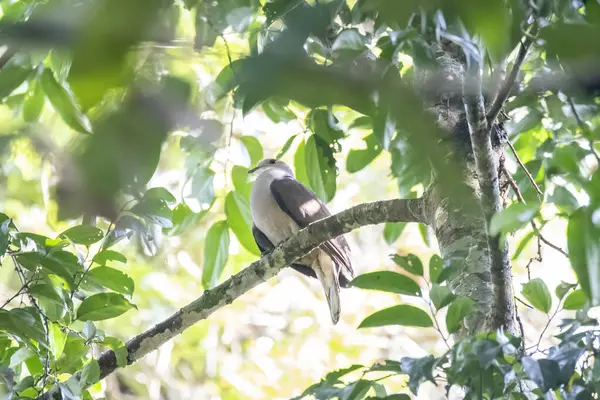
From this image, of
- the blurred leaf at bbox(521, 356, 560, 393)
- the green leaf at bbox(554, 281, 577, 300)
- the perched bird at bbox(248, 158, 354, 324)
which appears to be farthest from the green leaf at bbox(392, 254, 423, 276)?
the perched bird at bbox(248, 158, 354, 324)

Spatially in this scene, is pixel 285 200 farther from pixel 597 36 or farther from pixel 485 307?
pixel 597 36

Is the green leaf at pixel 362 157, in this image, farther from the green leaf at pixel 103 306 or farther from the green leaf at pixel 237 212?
the green leaf at pixel 103 306

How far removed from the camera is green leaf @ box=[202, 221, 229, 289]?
245 centimetres

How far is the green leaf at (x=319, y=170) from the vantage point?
2.25 m

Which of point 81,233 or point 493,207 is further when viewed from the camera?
point 81,233

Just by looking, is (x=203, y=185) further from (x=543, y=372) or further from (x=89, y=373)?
(x=543, y=372)

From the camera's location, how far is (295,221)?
3.69 metres

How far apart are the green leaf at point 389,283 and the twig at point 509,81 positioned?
0.36 m

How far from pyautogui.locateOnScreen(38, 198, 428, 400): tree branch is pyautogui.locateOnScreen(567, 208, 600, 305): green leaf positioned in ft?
3.56

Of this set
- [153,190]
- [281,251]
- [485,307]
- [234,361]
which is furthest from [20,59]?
[234,361]

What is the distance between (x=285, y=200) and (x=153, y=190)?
6.15 feet

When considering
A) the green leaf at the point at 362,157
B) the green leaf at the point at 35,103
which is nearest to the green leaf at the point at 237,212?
the green leaf at the point at 362,157

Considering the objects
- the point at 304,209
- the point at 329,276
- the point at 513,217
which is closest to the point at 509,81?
the point at 513,217

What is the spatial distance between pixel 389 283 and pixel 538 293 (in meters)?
0.29
